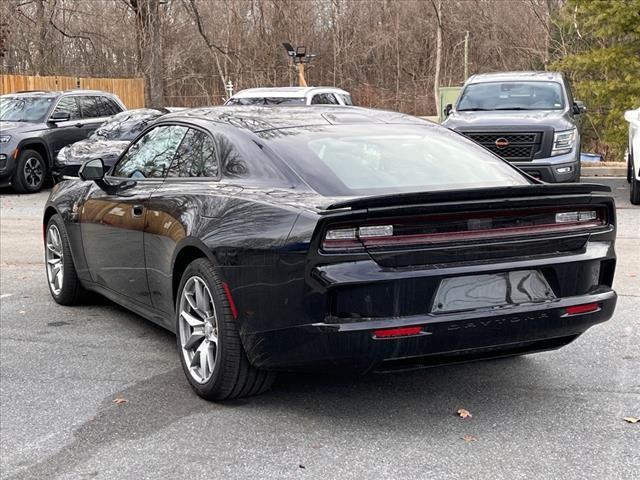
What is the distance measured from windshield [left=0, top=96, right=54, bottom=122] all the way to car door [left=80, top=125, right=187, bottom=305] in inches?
469

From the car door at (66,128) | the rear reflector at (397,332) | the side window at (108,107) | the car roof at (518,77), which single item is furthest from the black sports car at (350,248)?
the side window at (108,107)

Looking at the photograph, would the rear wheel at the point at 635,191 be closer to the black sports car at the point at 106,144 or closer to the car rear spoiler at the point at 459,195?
the black sports car at the point at 106,144

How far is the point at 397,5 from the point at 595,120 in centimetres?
2172

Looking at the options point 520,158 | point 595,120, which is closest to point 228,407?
point 520,158

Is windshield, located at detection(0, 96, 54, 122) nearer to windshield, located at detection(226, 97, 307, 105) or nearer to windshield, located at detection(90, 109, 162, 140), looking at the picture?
windshield, located at detection(90, 109, 162, 140)

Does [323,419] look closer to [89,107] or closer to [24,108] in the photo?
[24,108]

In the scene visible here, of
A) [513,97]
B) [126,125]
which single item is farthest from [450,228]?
[126,125]

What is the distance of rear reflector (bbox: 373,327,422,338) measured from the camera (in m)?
3.96

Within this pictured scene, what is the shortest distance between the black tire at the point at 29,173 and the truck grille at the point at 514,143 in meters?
8.64

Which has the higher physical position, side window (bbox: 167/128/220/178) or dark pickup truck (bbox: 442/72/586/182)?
side window (bbox: 167/128/220/178)

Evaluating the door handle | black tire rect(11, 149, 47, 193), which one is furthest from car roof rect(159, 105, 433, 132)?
black tire rect(11, 149, 47, 193)

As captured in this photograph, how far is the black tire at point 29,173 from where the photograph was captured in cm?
1656

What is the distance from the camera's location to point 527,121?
1260 cm

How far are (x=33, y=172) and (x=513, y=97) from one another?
29.6ft
